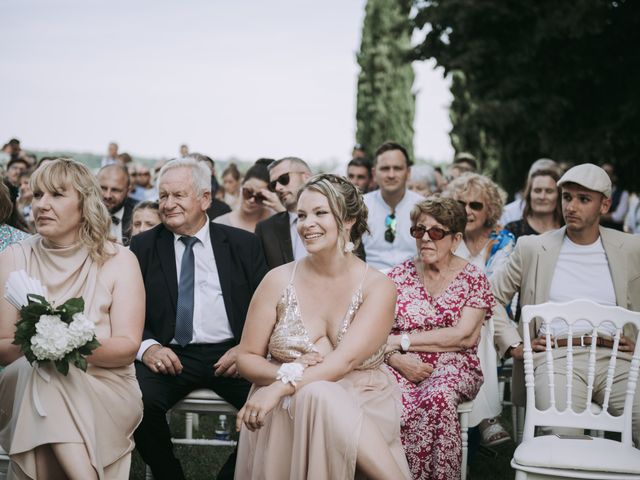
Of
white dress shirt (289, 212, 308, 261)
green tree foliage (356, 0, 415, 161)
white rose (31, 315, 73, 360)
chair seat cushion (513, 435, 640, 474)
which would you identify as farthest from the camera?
green tree foliage (356, 0, 415, 161)

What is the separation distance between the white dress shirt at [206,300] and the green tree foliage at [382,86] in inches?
884

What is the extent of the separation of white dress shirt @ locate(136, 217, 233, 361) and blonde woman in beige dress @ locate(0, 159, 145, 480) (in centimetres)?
84

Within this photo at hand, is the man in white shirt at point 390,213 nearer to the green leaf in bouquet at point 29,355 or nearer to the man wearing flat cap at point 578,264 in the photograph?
the man wearing flat cap at point 578,264

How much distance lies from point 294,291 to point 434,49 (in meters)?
12.7

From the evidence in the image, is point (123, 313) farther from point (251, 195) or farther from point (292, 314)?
point (251, 195)

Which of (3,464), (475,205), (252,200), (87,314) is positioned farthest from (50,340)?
(475,205)

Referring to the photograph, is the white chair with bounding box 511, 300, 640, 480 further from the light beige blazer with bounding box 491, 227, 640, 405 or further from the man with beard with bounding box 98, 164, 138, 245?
the man with beard with bounding box 98, 164, 138, 245

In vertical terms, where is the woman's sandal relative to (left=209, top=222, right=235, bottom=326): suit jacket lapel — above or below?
below

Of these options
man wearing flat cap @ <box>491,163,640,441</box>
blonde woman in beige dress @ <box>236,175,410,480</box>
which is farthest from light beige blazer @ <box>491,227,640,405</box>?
blonde woman in beige dress @ <box>236,175,410,480</box>

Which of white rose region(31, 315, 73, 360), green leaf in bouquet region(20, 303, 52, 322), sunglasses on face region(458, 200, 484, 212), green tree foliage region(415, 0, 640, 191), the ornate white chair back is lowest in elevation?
the ornate white chair back

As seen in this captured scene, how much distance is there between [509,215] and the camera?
28.3 ft

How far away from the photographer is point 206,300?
5.04m

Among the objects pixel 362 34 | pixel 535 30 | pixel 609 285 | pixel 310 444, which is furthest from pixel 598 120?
pixel 362 34

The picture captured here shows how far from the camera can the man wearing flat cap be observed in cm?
514
